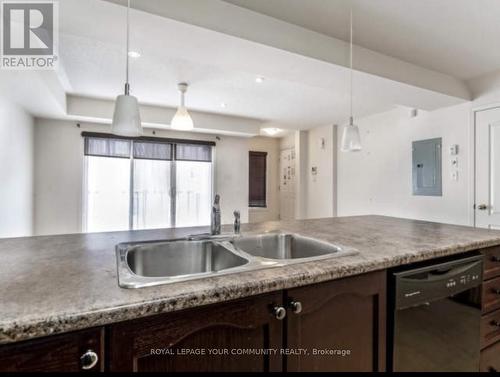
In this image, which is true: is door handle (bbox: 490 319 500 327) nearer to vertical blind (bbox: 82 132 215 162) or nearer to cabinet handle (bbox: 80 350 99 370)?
cabinet handle (bbox: 80 350 99 370)

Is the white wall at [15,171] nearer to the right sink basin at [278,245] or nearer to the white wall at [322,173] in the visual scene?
the right sink basin at [278,245]

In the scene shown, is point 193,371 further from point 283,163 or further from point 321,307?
point 283,163

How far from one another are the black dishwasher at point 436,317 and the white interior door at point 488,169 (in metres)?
2.07

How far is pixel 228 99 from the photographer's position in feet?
12.2

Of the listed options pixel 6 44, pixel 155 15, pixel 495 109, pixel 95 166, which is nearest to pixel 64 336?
pixel 155 15

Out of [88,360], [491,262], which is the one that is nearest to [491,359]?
[491,262]

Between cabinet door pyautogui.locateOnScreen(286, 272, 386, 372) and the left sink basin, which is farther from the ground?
the left sink basin

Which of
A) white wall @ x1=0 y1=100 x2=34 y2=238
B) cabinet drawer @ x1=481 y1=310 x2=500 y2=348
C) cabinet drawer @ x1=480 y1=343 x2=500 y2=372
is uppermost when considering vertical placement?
white wall @ x1=0 y1=100 x2=34 y2=238

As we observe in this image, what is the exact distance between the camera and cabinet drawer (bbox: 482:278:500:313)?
55.4 inches

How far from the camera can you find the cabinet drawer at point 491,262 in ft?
4.70

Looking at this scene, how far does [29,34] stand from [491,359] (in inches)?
142

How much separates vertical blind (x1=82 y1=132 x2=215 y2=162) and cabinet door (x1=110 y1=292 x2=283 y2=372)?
4259mm

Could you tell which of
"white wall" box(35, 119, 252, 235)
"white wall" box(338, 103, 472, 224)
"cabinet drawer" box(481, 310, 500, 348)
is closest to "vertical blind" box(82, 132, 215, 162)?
"white wall" box(35, 119, 252, 235)

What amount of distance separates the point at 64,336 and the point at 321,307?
0.78 metres
